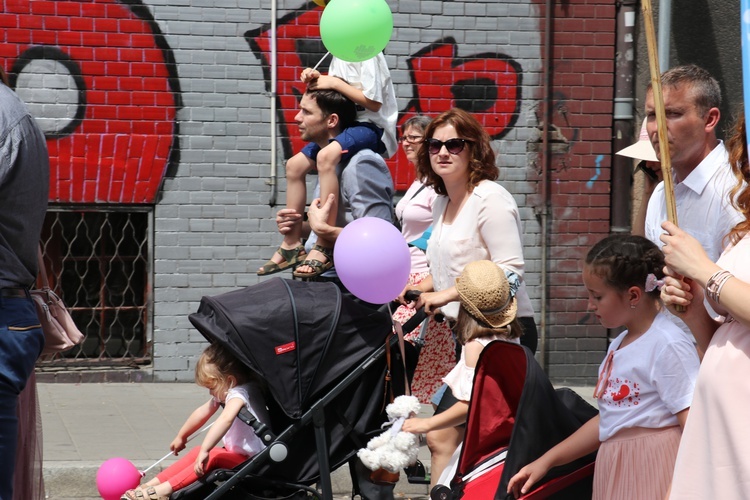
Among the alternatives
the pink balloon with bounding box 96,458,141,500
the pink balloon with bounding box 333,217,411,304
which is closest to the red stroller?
the pink balloon with bounding box 333,217,411,304

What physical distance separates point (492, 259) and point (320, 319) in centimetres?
76

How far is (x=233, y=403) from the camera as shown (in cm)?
433

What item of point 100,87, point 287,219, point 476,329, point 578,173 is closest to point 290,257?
point 287,219

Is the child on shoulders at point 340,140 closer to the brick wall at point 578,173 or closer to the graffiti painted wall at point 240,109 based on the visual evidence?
the graffiti painted wall at point 240,109

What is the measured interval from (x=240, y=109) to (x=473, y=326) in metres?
4.37

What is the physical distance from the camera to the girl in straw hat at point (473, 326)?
4.10 m

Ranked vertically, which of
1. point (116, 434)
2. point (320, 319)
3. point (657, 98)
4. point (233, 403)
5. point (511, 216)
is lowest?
point (116, 434)

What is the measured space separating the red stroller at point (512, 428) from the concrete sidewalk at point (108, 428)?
229cm

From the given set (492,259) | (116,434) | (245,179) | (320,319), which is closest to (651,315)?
(492,259)

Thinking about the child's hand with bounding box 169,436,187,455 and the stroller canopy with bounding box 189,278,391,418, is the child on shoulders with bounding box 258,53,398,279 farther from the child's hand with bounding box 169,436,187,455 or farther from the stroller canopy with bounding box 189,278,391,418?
the child's hand with bounding box 169,436,187,455

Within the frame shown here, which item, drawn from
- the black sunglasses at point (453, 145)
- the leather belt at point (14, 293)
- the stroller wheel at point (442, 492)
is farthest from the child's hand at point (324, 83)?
the stroller wheel at point (442, 492)

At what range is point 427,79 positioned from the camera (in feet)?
27.3

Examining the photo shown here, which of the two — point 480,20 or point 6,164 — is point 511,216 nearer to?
point 6,164

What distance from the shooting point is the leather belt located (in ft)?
12.1
